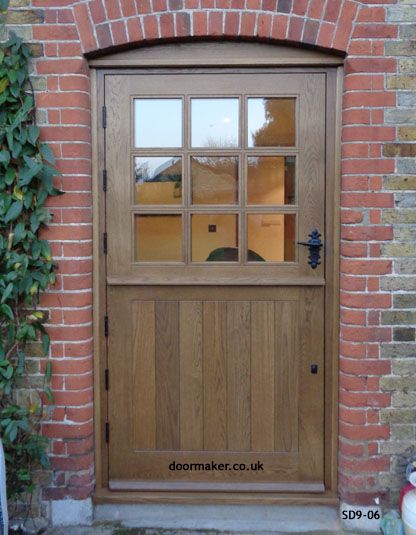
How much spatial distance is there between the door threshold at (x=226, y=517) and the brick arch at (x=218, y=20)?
8.49ft

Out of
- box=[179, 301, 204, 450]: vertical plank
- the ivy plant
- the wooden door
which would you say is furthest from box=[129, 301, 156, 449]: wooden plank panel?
the ivy plant

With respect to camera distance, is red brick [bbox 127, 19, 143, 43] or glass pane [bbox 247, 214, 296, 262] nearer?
red brick [bbox 127, 19, 143, 43]

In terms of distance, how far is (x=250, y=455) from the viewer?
124 inches

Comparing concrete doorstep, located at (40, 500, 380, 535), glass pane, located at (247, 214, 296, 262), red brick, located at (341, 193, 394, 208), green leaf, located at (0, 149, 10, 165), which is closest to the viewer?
green leaf, located at (0, 149, 10, 165)

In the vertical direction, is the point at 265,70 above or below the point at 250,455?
above

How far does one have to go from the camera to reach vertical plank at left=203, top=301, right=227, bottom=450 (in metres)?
3.11

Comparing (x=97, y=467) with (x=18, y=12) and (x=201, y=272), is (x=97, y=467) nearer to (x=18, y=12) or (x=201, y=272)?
(x=201, y=272)

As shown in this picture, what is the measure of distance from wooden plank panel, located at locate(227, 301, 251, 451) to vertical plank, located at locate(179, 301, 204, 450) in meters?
0.17

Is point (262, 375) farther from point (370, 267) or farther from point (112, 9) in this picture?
point (112, 9)

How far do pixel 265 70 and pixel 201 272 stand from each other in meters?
1.20

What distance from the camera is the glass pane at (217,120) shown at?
3.04m

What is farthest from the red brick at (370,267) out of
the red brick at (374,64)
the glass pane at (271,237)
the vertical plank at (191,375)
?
the red brick at (374,64)

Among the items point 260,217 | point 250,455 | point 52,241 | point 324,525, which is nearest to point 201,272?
point 260,217

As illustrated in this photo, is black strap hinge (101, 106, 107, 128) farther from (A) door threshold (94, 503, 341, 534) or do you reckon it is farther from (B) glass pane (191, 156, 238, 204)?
(A) door threshold (94, 503, 341, 534)
